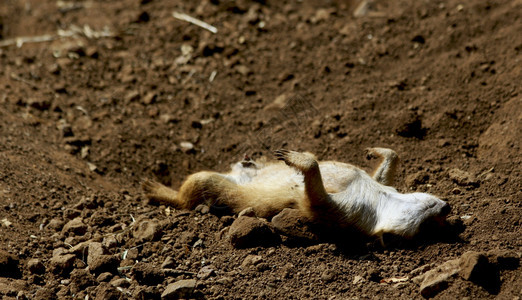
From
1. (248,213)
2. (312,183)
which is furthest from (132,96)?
(312,183)

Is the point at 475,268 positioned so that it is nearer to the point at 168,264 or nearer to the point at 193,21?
the point at 168,264

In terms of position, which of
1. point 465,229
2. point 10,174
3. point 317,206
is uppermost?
point 465,229

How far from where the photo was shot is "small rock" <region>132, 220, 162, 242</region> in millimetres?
4402

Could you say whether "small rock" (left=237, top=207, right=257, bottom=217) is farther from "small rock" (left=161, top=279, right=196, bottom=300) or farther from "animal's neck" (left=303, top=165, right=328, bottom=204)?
"small rock" (left=161, top=279, right=196, bottom=300)

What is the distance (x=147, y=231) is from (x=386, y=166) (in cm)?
206

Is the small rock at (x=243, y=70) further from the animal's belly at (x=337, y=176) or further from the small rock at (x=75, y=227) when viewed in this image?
the small rock at (x=75, y=227)

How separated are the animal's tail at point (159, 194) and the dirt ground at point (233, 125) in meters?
0.12

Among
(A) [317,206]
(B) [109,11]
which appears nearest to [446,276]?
(A) [317,206]

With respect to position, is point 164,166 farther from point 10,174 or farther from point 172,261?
point 172,261

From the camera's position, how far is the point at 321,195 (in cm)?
458

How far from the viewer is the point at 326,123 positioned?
6.04 meters

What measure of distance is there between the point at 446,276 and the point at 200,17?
17.3ft

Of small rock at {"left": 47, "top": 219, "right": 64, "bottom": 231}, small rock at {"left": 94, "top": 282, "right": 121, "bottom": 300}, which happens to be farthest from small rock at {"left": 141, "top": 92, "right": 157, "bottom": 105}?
small rock at {"left": 94, "top": 282, "right": 121, "bottom": 300}

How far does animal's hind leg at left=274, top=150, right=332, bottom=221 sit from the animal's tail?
113 cm
